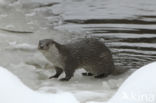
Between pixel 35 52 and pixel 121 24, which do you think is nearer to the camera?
pixel 35 52

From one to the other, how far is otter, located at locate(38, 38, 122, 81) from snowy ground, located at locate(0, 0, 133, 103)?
0.32 feet

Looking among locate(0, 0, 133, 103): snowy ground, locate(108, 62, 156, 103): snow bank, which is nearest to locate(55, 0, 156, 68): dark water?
locate(0, 0, 133, 103): snowy ground

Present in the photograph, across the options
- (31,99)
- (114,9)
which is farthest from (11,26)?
(31,99)

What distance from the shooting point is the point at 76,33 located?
19.3 ft

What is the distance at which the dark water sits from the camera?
5.13m

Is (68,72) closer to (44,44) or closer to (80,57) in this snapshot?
(80,57)

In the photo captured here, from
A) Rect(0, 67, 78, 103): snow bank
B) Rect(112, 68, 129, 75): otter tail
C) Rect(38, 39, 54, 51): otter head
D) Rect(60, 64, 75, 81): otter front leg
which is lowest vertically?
Rect(112, 68, 129, 75): otter tail

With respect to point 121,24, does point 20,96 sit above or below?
above

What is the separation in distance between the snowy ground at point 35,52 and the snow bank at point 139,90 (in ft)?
1.99

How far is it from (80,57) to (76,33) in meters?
1.42

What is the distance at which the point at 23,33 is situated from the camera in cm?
581

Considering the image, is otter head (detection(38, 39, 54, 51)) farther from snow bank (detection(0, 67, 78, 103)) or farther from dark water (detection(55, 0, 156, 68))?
snow bank (detection(0, 67, 78, 103))

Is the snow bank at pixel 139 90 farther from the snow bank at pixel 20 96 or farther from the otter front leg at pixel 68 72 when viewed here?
the otter front leg at pixel 68 72

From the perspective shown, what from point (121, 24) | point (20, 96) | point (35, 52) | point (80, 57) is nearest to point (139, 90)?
point (20, 96)
